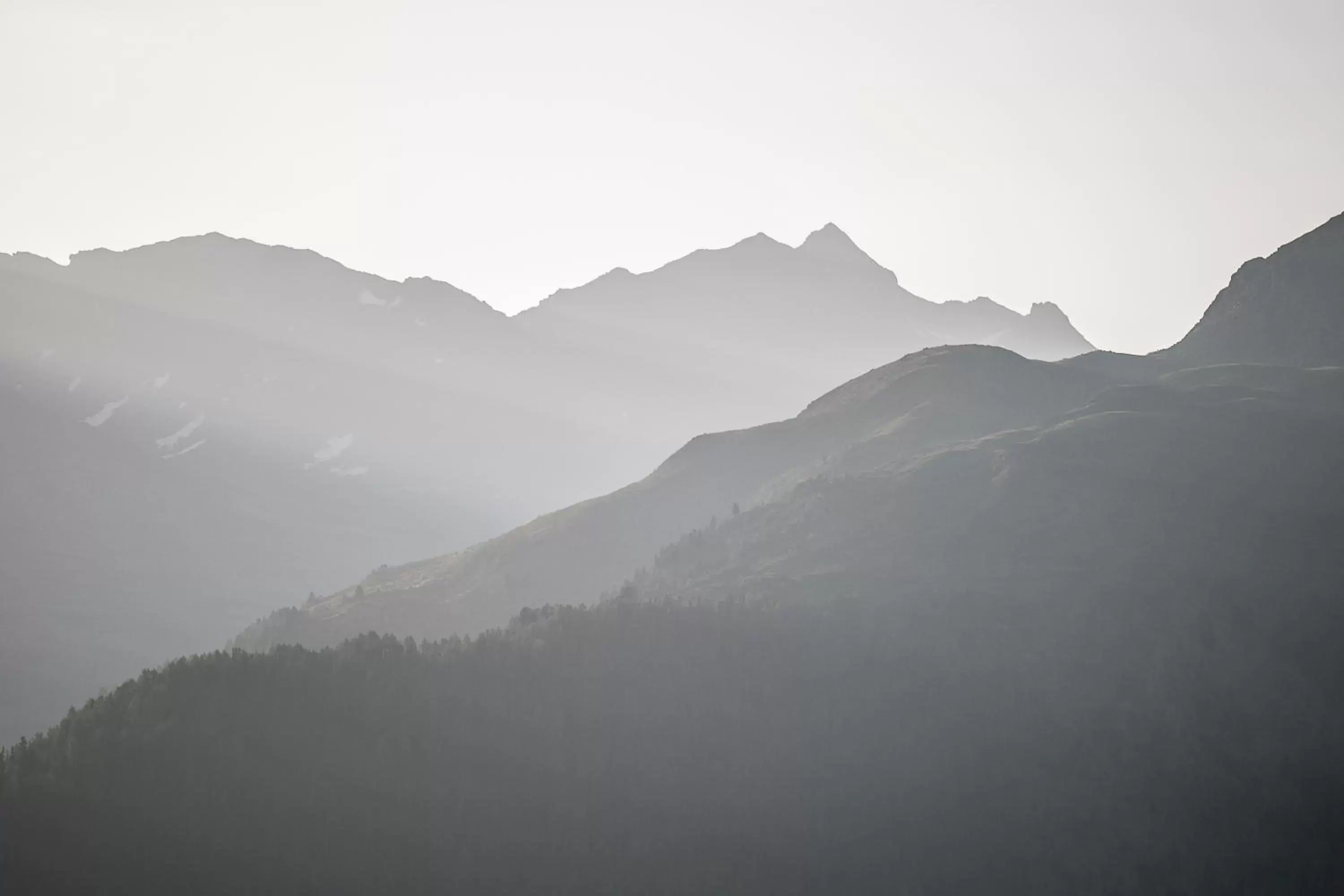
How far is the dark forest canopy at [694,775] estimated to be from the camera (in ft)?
493

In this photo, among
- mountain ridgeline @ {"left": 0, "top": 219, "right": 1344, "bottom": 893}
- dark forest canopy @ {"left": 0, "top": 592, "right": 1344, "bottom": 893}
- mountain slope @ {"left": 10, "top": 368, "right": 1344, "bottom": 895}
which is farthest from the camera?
mountain slope @ {"left": 10, "top": 368, "right": 1344, "bottom": 895}

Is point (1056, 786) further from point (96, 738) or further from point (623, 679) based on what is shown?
point (96, 738)

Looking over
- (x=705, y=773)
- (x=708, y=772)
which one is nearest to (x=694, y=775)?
(x=705, y=773)

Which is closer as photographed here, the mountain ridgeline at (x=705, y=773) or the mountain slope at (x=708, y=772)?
the mountain ridgeline at (x=705, y=773)

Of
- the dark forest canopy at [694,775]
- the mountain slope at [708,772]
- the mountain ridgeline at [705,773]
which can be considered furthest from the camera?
the mountain slope at [708,772]

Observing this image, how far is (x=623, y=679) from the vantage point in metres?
194

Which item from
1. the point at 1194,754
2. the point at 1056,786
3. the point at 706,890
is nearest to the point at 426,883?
the point at 706,890

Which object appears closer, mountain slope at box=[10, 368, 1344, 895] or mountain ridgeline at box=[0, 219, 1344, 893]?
mountain ridgeline at box=[0, 219, 1344, 893]

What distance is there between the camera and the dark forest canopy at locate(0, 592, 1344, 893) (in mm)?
150125

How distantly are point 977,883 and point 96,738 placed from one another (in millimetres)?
134919

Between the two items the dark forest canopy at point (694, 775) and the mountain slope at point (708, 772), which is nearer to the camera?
the dark forest canopy at point (694, 775)

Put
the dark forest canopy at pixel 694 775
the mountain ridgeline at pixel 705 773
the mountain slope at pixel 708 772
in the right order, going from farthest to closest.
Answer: the mountain slope at pixel 708 772 < the mountain ridgeline at pixel 705 773 < the dark forest canopy at pixel 694 775

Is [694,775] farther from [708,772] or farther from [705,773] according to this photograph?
[708,772]

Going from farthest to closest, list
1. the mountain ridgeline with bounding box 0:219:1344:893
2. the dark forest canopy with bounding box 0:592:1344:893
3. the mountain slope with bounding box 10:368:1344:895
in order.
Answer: the mountain slope with bounding box 10:368:1344:895, the mountain ridgeline with bounding box 0:219:1344:893, the dark forest canopy with bounding box 0:592:1344:893
